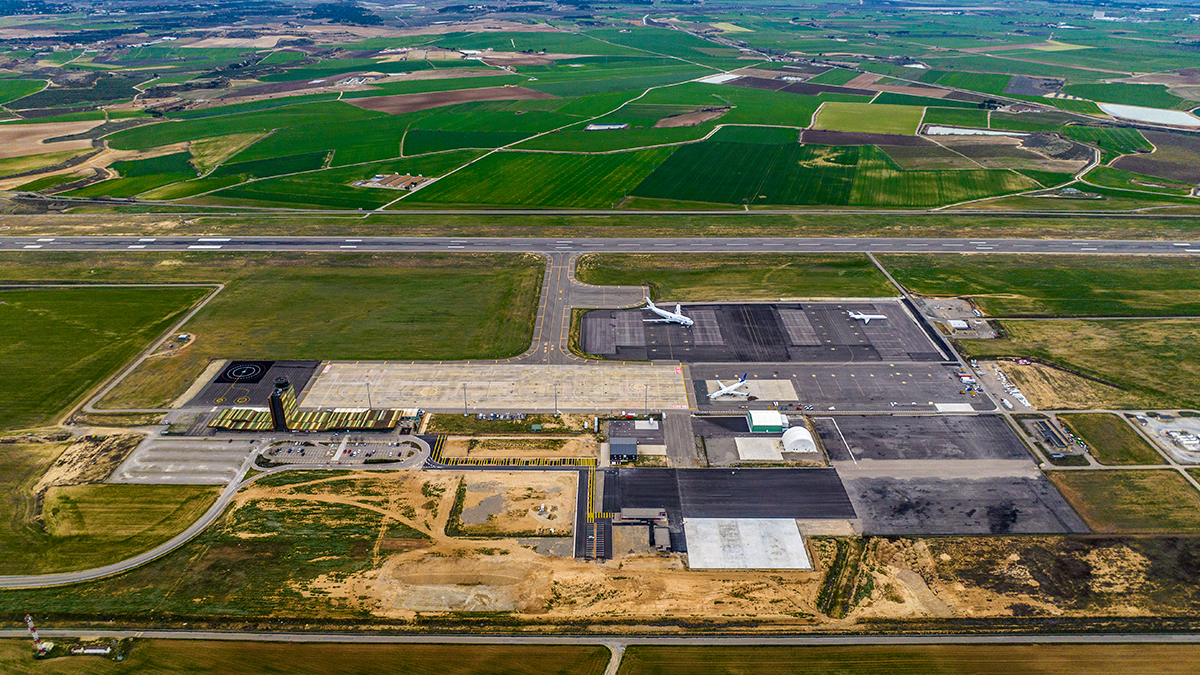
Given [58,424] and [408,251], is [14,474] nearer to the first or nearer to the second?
[58,424]

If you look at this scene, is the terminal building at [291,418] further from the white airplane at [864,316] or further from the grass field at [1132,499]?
the grass field at [1132,499]

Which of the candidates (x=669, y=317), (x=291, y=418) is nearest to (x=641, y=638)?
(x=291, y=418)

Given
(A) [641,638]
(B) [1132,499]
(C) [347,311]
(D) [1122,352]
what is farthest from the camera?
(C) [347,311]

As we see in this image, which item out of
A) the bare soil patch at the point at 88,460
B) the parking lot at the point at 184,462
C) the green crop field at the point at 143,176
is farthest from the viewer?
the green crop field at the point at 143,176

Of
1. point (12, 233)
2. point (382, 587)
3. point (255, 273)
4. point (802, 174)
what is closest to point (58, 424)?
point (255, 273)

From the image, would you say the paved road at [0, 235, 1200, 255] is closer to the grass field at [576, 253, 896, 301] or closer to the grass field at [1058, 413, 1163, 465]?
the grass field at [576, 253, 896, 301]

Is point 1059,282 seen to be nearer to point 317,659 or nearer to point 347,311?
point 347,311

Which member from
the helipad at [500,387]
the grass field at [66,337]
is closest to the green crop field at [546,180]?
the grass field at [66,337]
